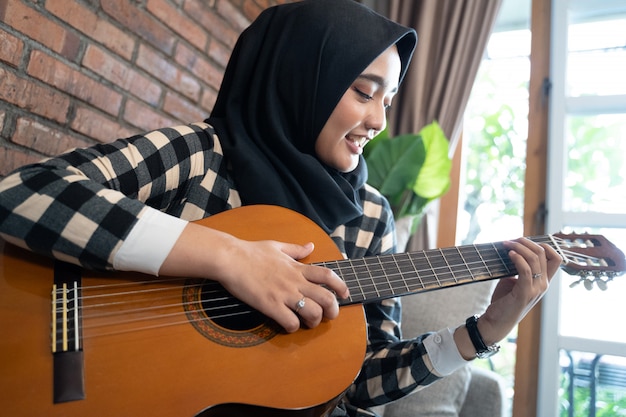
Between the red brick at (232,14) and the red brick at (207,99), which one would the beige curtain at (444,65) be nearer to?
the red brick at (232,14)

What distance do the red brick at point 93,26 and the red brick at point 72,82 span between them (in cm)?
13

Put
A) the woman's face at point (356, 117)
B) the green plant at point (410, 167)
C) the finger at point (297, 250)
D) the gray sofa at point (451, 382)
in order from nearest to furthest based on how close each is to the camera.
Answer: the finger at point (297, 250)
the woman's face at point (356, 117)
the gray sofa at point (451, 382)
the green plant at point (410, 167)

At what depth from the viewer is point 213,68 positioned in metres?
2.13


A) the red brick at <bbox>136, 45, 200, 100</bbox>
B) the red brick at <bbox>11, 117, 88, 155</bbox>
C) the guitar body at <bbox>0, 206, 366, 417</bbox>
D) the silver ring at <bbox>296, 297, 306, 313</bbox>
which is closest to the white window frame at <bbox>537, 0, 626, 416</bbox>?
the red brick at <bbox>136, 45, 200, 100</bbox>

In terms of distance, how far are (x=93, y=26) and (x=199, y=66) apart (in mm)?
532

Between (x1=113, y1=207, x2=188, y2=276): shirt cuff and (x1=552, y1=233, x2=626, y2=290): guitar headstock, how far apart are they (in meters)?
0.86

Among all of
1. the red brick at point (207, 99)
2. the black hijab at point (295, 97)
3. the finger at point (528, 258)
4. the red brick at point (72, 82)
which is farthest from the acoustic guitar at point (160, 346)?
the red brick at point (207, 99)

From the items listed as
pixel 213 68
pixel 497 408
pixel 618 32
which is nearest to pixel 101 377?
pixel 497 408

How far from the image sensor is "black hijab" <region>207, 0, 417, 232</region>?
120cm

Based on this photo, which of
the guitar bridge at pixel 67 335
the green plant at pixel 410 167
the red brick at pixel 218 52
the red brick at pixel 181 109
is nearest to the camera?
the guitar bridge at pixel 67 335

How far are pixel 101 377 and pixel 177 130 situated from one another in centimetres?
54

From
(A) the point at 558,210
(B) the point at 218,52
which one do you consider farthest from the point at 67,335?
(A) the point at 558,210

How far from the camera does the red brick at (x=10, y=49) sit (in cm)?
129

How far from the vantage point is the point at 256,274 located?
902 millimetres
